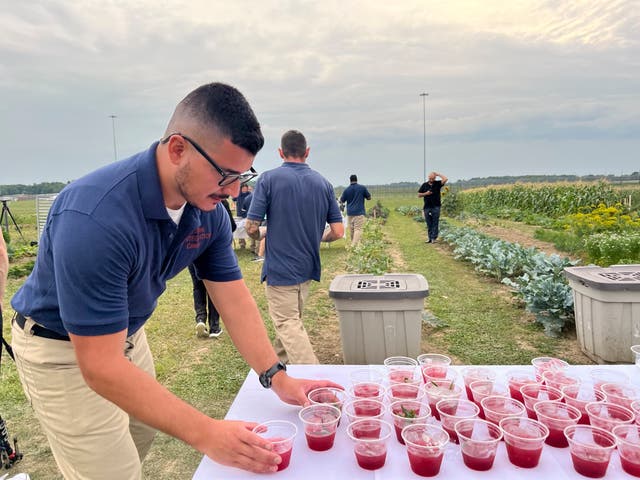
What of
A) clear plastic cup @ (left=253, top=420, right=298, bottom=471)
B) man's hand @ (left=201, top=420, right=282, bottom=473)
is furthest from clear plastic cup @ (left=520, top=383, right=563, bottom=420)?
man's hand @ (left=201, top=420, right=282, bottom=473)

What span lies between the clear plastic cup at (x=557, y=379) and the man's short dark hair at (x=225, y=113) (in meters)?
1.49

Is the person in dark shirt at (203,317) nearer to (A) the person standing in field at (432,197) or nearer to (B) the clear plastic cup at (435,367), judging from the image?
(B) the clear plastic cup at (435,367)

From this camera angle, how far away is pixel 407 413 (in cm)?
161

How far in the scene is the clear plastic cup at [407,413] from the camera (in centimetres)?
157

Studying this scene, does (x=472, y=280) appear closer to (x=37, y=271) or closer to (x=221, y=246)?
(x=221, y=246)

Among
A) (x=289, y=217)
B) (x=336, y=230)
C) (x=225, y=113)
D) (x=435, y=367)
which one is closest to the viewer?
Answer: (x=225, y=113)

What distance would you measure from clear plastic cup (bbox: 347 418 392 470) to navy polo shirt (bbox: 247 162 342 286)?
2.63 meters

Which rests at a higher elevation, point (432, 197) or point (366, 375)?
point (432, 197)

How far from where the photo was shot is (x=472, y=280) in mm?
9023

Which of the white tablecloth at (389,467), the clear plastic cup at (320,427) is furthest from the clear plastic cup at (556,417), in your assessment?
the clear plastic cup at (320,427)

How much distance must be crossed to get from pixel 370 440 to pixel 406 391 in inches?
15.3

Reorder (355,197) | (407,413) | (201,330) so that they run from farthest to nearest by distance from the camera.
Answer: (355,197), (201,330), (407,413)

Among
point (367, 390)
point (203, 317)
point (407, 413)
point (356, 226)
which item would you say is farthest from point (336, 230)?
point (356, 226)

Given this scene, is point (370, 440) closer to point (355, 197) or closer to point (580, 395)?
point (580, 395)
